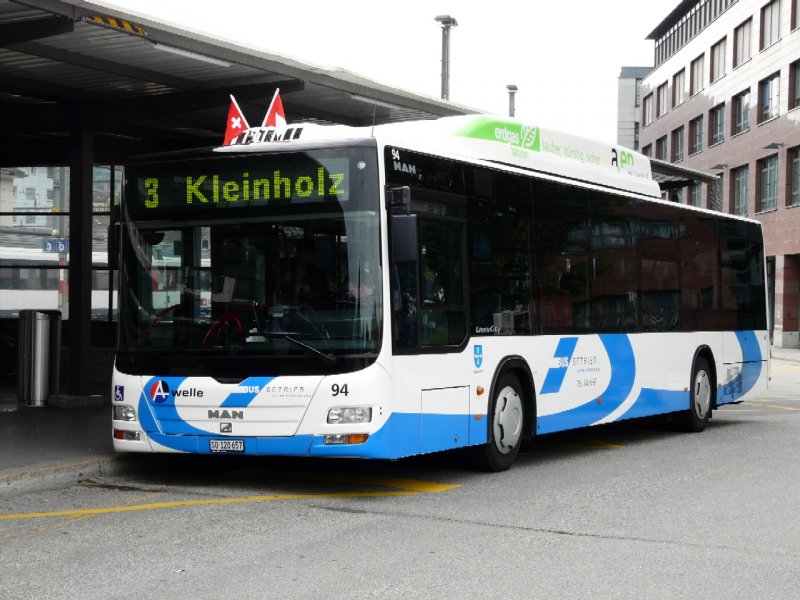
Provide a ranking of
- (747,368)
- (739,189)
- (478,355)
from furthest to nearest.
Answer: (739,189) < (747,368) < (478,355)

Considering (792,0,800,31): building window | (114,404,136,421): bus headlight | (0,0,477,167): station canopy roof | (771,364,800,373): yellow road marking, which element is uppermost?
(792,0,800,31): building window

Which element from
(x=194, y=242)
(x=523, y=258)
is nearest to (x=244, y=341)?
(x=194, y=242)

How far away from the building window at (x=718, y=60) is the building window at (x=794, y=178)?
35.1 ft

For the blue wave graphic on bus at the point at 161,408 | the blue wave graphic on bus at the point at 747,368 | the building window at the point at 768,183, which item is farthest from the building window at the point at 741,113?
the blue wave graphic on bus at the point at 161,408

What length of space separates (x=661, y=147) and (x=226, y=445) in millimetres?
66450

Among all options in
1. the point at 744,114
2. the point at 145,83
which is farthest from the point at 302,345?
the point at 744,114

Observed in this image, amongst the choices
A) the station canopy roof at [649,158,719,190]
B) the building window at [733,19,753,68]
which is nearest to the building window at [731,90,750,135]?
the building window at [733,19,753,68]

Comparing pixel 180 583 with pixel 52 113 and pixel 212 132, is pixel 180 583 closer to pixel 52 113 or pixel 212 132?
pixel 52 113

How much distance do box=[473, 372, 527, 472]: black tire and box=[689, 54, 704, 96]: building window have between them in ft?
185

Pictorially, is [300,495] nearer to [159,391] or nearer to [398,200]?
[159,391]

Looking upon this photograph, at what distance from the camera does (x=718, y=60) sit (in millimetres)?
61812

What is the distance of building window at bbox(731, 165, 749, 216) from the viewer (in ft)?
186

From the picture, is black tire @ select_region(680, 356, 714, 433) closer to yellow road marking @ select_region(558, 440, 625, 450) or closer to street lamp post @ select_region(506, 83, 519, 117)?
yellow road marking @ select_region(558, 440, 625, 450)

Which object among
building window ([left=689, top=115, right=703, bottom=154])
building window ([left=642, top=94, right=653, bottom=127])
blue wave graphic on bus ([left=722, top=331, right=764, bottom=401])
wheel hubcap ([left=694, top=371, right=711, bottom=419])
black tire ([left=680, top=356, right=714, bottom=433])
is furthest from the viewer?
building window ([left=642, top=94, right=653, bottom=127])
